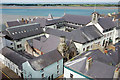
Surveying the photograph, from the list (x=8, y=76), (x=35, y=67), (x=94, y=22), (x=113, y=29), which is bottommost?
(x=8, y=76)

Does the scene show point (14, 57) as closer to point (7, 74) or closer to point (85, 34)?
point (7, 74)

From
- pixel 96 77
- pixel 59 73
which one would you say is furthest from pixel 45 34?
pixel 96 77

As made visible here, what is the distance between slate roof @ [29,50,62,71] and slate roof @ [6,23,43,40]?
16.5 meters

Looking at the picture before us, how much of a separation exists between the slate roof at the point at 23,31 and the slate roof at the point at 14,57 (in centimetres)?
695

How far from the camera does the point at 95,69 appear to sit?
15742mm

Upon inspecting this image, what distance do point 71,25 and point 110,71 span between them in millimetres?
39258

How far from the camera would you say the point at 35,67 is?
20.2 m

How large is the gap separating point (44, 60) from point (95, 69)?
32.1ft

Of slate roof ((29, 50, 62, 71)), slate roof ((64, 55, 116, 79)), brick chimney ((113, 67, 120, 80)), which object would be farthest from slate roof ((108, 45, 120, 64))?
slate roof ((29, 50, 62, 71))

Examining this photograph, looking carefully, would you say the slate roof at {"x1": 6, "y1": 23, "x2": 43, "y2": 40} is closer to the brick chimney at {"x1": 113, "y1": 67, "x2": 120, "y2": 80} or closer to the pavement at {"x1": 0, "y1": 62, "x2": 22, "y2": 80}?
the pavement at {"x1": 0, "y1": 62, "x2": 22, "y2": 80}

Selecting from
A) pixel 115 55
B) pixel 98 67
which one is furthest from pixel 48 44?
pixel 98 67

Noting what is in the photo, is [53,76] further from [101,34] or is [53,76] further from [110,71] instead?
[101,34]

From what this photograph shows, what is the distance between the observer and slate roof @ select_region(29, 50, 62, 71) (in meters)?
20.4

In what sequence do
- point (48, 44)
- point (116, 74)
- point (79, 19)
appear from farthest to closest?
point (79, 19), point (48, 44), point (116, 74)
